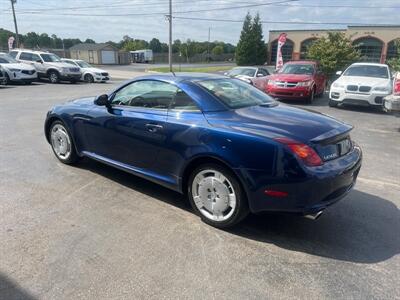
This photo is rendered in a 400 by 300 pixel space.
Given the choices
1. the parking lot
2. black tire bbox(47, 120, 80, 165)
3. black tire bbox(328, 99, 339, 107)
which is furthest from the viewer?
black tire bbox(328, 99, 339, 107)

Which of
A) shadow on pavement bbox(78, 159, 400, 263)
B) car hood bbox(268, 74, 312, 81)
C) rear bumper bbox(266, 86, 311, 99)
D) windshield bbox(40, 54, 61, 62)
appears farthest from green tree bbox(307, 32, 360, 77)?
shadow on pavement bbox(78, 159, 400, 263)

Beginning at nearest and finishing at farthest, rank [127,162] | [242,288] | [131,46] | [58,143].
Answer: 1. [242,288]
2. [127,162]
3. [58,143]
4. [131,46]

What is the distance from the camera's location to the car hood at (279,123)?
3.28 meters

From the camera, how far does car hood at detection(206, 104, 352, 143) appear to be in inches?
129

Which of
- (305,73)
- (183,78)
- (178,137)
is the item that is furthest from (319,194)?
(305,73)

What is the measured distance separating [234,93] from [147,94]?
1.07 m

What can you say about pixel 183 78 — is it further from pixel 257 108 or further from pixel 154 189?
pixel 154 189

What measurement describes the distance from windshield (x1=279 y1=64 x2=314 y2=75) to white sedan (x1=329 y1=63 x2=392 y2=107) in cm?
164

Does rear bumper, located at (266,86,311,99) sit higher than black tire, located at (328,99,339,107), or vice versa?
rear bumper, located at (266,86,311,99)

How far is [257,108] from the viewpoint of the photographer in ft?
13.2

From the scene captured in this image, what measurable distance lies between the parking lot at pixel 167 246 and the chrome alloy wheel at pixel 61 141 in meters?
0.41

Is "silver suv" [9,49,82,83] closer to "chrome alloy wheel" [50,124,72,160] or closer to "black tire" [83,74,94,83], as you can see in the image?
"black tire" [83,74,94,83]

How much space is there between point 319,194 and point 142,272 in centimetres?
170

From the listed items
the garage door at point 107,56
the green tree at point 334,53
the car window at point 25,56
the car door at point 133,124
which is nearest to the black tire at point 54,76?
the car window at point 25,56
